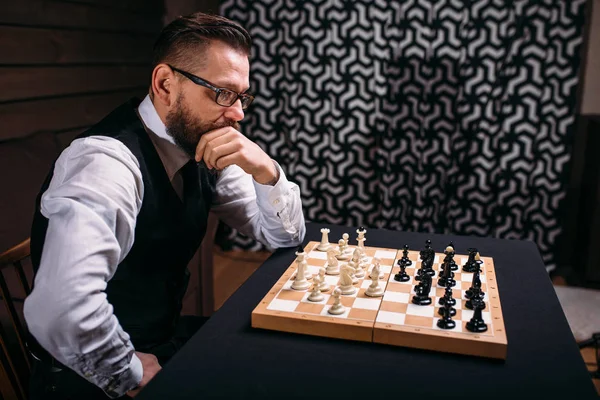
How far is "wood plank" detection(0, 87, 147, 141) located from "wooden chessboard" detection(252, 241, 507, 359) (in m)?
1.37

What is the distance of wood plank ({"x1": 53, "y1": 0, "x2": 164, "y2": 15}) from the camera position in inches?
104

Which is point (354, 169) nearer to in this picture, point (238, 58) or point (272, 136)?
point (272, 136)

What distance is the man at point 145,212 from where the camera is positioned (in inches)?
46.8

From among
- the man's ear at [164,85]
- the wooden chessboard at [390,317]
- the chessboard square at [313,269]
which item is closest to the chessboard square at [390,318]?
the wooden chessboard at [390,317]

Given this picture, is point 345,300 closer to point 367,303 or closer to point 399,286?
point 367,303

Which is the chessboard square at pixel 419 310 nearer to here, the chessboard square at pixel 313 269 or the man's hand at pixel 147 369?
the chessboard square at pixel 313 269

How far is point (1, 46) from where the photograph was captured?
210 cm

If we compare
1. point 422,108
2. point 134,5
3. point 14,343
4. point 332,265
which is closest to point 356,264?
point 332,265

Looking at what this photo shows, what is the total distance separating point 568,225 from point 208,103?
3.13 metres

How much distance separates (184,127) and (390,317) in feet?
2.57

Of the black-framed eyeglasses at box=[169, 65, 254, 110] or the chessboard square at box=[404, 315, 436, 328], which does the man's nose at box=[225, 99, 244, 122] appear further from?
the chessboard square at box=[404, 315, 436, 328]

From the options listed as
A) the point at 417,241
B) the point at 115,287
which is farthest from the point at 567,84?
the point at 115,287

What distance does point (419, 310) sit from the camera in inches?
50.7

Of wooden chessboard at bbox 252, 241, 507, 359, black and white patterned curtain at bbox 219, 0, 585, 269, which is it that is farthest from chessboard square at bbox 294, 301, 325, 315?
black and white patterned curtain at bbox 219, 0, 585, 269
